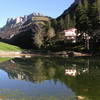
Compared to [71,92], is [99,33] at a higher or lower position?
higher

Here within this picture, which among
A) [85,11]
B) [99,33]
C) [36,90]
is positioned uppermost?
[85,11]

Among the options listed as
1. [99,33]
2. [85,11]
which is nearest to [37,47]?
[85,11]

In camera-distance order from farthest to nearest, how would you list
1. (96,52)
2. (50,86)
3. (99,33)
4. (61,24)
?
1. (61,24)
2. (99,33)
3. (96,52)
4. (50,86)

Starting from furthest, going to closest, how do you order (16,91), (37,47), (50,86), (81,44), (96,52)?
(37,47) < (81,44) < (96,52) < (50,86) < (16,91)

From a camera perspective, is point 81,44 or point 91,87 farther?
point 81,44

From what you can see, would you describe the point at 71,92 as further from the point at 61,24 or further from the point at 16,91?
the point at 61,24

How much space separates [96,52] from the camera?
10862cm

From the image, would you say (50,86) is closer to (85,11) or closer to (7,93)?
(7,93)

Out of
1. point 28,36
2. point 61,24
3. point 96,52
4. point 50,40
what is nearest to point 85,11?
point 96,52

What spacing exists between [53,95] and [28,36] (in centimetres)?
16163

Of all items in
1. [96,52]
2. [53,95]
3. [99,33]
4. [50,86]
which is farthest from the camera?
[99,33]

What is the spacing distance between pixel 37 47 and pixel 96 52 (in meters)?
57.7

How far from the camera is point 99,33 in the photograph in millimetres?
116500

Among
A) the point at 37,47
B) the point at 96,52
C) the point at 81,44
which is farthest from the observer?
the point at 37,47
